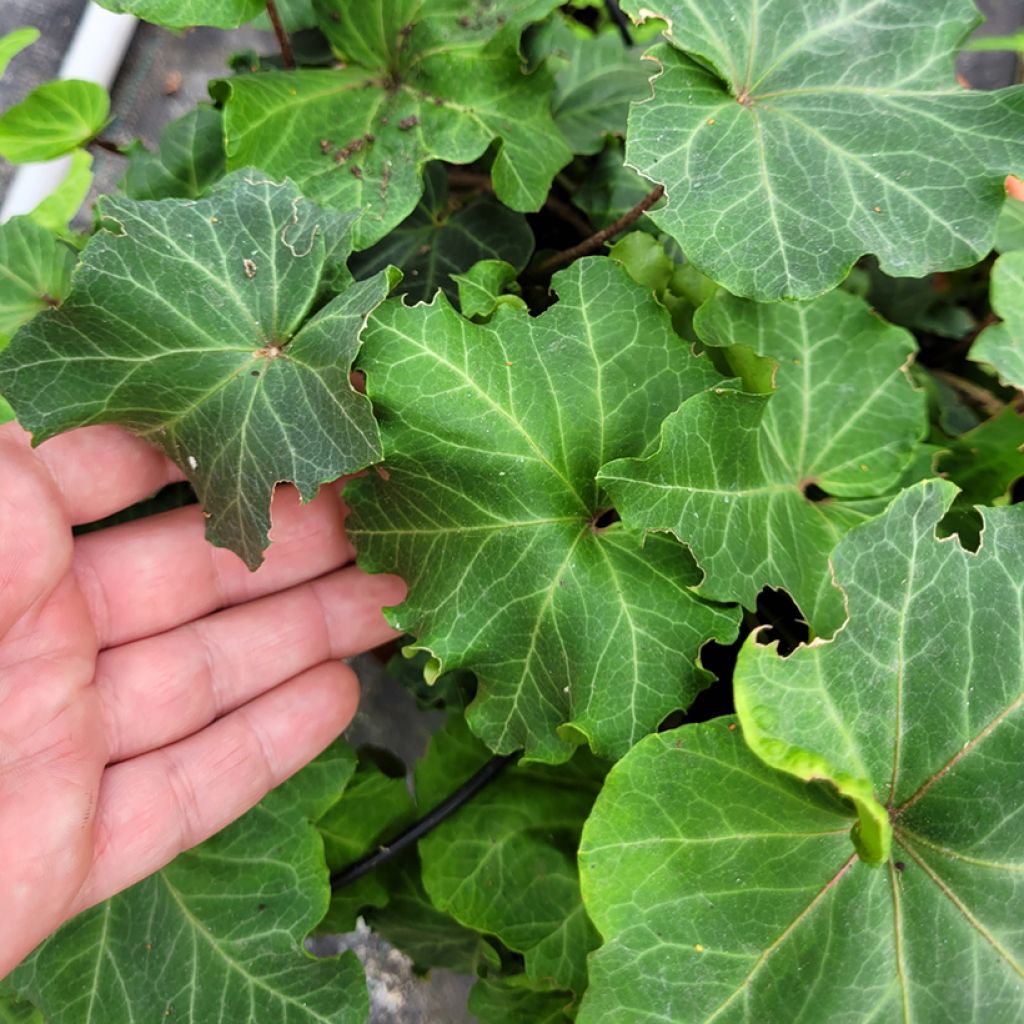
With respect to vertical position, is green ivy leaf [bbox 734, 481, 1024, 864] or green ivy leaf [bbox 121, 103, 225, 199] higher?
green ivy leaf [bbox 121, 103, 225, 199]

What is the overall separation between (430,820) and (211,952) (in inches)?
8.2

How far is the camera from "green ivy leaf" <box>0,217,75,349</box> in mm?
797

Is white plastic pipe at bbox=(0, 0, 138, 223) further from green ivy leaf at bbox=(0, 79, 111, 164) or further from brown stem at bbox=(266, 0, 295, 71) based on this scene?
brown stem at bbox=(266, 0, 295, 71)

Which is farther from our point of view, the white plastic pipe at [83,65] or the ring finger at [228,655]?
the white plastic pipe at [83,65]

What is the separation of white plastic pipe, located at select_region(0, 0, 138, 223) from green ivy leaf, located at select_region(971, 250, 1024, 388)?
46.5 inches

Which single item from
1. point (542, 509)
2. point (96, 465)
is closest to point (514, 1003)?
point (542, 509)

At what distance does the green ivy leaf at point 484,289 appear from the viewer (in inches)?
26.8

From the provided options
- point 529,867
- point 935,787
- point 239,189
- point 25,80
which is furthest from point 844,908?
point 25,80

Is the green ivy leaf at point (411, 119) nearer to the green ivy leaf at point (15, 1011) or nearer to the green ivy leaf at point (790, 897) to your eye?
the green ivy leaf at point (790, 897)

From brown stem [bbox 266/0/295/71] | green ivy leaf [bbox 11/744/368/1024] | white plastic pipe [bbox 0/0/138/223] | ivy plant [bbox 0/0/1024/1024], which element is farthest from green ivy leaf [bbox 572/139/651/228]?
white plastic pipe [bbox 0/0/138/223]

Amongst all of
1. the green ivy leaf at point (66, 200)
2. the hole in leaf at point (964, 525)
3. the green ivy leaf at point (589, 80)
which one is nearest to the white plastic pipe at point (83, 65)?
the green ivy leaf at point (66, 200)

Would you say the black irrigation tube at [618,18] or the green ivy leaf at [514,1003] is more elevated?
the black irrigation tube at [618,18]

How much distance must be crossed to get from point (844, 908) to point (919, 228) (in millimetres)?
455

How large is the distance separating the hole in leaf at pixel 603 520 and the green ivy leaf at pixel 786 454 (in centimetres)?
9
